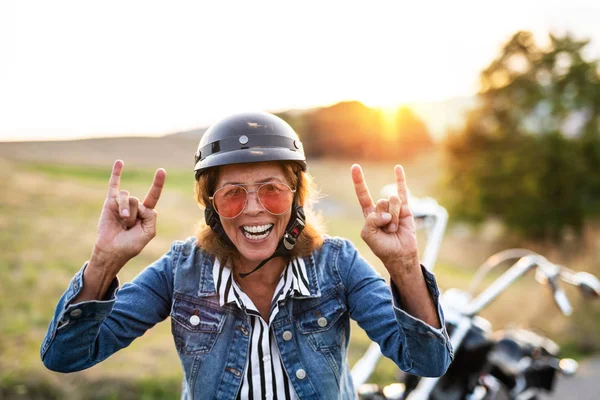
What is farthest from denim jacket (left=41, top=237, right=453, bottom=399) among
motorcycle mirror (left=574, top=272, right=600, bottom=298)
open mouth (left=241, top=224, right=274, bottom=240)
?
motorcycle mirror (left=574, top=272, right=600, bottom=298)

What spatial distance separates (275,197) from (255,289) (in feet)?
1.36

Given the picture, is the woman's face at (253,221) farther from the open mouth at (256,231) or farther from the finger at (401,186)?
the finger at (401,186)

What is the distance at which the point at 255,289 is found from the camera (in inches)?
86.4

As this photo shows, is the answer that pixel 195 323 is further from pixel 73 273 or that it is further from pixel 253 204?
pixel 73 273

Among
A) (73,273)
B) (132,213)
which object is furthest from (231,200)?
(73,273)

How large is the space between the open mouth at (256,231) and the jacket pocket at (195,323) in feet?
1.06

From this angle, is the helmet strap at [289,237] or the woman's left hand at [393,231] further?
the helmet strap at [289,237]

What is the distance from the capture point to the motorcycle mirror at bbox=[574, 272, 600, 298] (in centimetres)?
324

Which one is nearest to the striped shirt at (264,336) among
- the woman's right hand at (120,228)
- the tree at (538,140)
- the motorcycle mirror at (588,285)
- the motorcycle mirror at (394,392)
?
the woman's right hand at (120,228)

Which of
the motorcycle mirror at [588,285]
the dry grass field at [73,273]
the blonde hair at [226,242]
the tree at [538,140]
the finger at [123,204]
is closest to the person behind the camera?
the finger at [123,204]

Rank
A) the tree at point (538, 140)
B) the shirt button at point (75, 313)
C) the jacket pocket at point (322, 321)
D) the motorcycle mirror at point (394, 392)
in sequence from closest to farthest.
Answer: the shirt button at point (75, 313), the jacket pocket at point (322, 321), the motorcycle mirror at point (394, 392), the tree at point (538, 140)

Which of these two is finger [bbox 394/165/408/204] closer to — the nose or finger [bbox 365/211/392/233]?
finger [bbox 365/211/392/233]

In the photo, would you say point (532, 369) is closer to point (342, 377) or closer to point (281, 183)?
point (342, 377)

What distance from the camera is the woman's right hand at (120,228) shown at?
6.40ft
